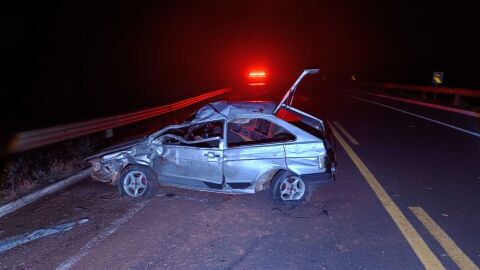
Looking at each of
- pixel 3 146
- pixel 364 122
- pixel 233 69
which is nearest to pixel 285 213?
pixel 3 146

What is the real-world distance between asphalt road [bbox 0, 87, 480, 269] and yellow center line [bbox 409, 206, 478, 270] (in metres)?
0.01

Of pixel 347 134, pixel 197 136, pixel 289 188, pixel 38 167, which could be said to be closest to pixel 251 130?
pixel 197 136

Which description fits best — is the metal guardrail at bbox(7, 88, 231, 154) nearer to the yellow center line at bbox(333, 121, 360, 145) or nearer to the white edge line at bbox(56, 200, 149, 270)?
the white edge line at bbox(56, 200, 149, 270)

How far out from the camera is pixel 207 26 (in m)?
56.8

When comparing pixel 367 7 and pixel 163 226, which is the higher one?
pixel 367 7

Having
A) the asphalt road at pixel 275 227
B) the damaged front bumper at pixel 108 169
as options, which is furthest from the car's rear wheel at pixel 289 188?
the damaged front bumper at pixel 108 169

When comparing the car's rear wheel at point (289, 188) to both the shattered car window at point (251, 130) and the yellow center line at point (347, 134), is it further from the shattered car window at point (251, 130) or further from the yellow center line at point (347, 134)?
the yellow center line at point (347, 134)

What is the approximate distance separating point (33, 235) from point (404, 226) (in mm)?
4371

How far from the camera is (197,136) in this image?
7469 mm

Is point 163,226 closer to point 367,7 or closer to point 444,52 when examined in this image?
point 444,52

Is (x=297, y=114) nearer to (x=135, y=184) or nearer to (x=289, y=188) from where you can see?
(x=289, y=188)

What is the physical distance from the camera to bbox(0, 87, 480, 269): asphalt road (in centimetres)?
455

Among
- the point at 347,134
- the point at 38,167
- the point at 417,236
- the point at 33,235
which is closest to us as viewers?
the point at 417,236

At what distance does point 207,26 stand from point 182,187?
52066 mm
